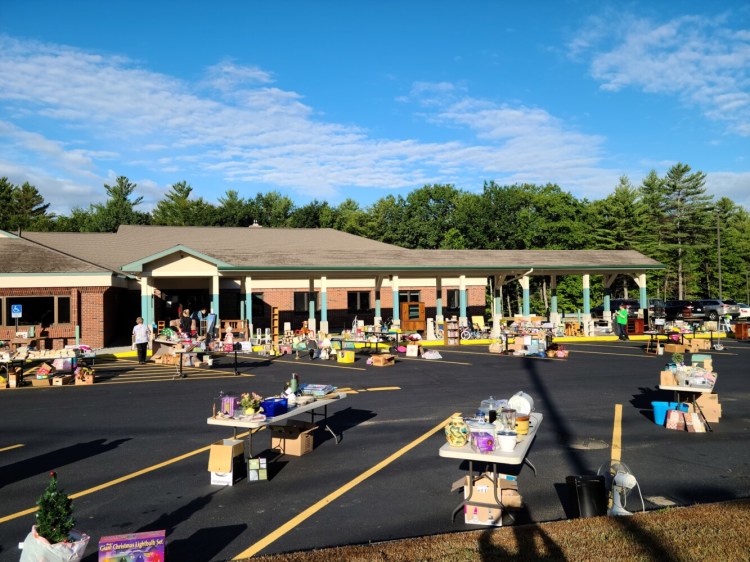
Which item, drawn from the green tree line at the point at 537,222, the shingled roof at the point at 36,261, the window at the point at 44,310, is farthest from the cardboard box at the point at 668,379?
the green tree line at the point at 537,222

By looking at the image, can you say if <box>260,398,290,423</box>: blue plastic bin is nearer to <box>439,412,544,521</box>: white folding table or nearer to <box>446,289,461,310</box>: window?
<box>439,412,544,521</box>: white folding table

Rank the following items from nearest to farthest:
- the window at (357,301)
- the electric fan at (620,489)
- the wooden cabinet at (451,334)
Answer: the electric fan at (620,489), the wooden cabinet at (451,334), the window at (357,301)

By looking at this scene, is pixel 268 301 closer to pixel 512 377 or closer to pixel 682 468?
pixel 512 377

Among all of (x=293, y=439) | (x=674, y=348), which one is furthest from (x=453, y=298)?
(x=293, y=439)

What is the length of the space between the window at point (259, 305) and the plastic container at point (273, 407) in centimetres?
2839

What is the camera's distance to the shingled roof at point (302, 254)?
94.2 ft

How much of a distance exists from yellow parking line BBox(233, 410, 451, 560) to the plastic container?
5.05ft

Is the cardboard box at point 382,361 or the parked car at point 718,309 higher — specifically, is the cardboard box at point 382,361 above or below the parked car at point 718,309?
below

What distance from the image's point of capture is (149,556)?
5.13 metres

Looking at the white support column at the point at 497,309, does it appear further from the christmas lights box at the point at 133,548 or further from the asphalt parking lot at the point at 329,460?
the christmas lights box at the point at 133,548

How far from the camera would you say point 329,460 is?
30.4ft

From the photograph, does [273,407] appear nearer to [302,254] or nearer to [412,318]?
[302,254]

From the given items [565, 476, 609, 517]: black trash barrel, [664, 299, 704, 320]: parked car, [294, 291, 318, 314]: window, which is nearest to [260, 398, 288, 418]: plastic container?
[565, 476, 609, 517]: black trash barrel

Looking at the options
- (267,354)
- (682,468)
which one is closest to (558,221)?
(267,354)
